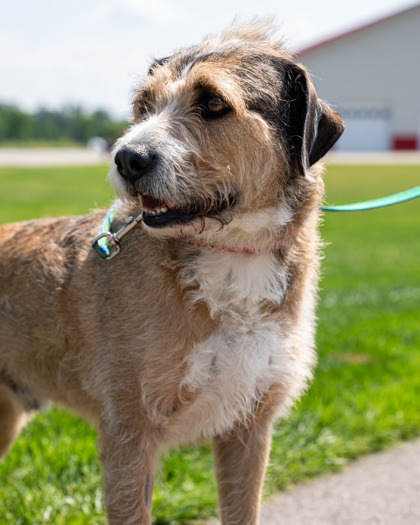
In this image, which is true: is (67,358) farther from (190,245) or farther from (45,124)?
(45,124)

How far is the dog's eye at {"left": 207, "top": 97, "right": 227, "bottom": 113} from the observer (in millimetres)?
2638

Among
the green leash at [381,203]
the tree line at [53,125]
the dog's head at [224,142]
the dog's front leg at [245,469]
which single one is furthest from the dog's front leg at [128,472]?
the tree line at [53,125]

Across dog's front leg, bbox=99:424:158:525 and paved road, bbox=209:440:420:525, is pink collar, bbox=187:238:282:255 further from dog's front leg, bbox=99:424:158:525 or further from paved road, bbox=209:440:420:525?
paved road, bbox=209:440:420:525

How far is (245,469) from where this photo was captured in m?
3.22

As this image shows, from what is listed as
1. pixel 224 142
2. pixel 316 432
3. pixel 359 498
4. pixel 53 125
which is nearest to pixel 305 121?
pixel 224 142

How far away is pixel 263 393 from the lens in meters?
2.97

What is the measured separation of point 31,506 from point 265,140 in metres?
2.43

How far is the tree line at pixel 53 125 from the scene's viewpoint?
7038 cm

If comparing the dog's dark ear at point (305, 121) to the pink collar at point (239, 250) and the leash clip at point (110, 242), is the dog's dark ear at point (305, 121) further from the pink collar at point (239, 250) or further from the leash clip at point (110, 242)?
the leash clip at point (110, 242)

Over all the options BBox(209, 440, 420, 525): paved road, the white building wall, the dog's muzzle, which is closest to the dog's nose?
the dog's muzzle

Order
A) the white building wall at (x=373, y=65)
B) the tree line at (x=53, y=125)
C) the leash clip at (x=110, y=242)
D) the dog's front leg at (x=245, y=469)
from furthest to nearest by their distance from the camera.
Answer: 1. the tree line at (x=53, y=125)
2. the white building wall at (x=373, y=65)
3. the dog's front leg at (x=245, y=469)
4. the leash clip at (x=110, y=242)

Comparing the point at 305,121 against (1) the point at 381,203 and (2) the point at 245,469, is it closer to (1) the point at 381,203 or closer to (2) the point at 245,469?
(1) the point at 381,203

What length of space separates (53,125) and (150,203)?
7794 cm

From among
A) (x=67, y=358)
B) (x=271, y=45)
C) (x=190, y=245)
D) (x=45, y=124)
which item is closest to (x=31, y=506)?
(x=67, y=358)
